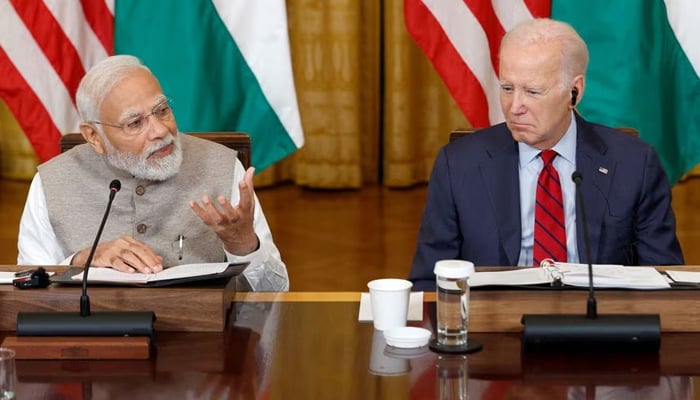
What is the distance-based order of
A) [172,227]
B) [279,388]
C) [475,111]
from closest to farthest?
1. [279,388]
2. [172,227]
3. [475,111]

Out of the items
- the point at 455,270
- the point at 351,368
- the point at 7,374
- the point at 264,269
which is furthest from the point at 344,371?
the point at 264,269

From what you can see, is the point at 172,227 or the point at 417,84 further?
the point at 417,84

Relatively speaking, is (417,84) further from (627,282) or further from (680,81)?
(627,282)

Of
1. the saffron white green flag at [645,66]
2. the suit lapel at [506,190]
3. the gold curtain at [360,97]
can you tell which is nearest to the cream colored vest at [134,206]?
the suit lapel at [506,190]

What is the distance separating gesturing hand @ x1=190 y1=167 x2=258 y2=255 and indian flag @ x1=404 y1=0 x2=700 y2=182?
1.38 meters

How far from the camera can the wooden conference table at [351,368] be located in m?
2.08

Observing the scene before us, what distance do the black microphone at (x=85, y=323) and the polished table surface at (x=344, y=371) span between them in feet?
0.22

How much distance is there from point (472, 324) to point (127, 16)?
2345 mm

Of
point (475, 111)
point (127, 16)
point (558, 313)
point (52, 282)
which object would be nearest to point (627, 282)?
point (558, 313)

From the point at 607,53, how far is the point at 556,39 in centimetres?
113

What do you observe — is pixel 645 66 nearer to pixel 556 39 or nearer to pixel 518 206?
pixel 556 39

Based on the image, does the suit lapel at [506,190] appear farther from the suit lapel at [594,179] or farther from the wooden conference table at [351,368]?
the wooden conference table at [351,368]

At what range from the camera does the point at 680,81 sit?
4.14 m

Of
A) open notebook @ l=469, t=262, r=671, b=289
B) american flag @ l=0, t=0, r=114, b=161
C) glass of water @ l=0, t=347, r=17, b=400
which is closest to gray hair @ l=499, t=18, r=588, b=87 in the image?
open notebook @ l=469, t=262, r=671, b=289
